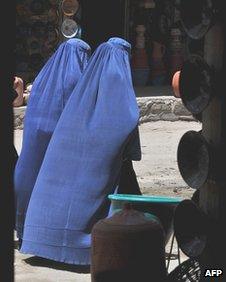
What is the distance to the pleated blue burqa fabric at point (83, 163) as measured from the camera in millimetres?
5445

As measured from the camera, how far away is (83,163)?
5.49m

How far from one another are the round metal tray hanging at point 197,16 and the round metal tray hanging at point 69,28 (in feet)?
25.8

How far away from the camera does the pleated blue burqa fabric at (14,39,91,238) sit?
229 inches

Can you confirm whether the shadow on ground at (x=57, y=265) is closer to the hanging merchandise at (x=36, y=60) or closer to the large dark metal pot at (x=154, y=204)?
the large dark metal pot at (x=154, y=204)

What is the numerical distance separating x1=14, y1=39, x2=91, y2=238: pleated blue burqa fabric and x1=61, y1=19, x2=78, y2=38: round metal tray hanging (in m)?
5.56

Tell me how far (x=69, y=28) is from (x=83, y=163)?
6.30 metres

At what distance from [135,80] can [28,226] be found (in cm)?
749

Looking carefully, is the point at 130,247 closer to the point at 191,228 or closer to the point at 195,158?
the point at 191,228

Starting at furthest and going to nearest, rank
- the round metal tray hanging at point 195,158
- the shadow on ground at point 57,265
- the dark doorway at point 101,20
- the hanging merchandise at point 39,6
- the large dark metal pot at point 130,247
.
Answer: the dark doorway at point 101,20 → the hanging merchandise at point 39,6 → the shadow on ground at point 57,265 → the large dark metal pot at point 130,247 → the round metal tray hanging at point 195,158

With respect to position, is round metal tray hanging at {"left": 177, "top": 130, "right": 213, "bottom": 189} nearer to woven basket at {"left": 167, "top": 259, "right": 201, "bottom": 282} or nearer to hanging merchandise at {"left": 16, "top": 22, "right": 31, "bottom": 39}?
woven basket at {"left": 167, "top": 259, "right": 201, "bottom": 282}

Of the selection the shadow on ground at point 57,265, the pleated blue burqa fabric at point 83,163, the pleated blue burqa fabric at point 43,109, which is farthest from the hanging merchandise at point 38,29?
the shadow on ground at point 57,265

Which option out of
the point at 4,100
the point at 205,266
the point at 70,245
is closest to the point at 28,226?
the point at 70,245

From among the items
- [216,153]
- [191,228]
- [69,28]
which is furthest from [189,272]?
[69,28]

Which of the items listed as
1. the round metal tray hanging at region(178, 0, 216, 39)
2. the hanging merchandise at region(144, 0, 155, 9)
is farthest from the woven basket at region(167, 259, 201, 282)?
the hanging merchandise at region(144, 0, 155, 9)
